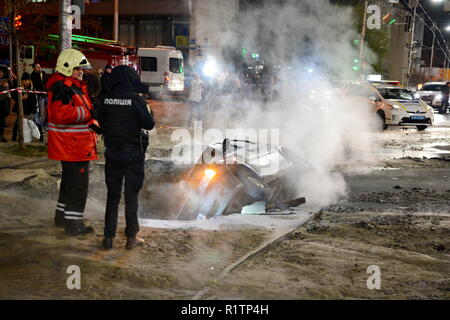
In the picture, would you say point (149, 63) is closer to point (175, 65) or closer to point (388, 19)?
point (175, 65)

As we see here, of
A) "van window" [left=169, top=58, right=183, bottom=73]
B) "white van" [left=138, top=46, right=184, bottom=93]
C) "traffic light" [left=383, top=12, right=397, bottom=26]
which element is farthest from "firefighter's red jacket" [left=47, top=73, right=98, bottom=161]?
"traffic light" [left=383, top=12, right=397, bottom=26]

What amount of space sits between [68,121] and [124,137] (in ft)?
2.28

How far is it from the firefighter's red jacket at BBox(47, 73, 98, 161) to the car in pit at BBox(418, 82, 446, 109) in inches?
1214

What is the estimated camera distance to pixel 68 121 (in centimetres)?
536

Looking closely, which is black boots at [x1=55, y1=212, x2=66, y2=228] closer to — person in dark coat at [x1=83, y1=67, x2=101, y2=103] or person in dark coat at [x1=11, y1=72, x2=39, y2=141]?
person in dark coat at [x1=11, y1=72, x2=39, y2=141]

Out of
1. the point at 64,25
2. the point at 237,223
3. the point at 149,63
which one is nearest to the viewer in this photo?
the point at 237,223

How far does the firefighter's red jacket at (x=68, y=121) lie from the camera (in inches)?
210

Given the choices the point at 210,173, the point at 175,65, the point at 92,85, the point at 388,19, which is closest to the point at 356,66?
the point at 388,19

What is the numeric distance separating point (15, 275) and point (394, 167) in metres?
9.37

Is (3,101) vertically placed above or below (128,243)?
above

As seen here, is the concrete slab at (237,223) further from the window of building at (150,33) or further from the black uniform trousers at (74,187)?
the window of building at (150,33)

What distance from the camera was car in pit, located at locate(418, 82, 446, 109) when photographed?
108ft

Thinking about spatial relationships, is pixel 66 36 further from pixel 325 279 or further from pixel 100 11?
pixel 100 11
